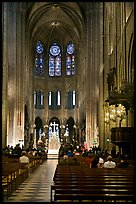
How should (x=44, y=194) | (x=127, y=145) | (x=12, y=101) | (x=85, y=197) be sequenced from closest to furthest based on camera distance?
1. (x=85, y=197)
2. (x=44, y=194)
3. (x=127, y=145)
4. (x=12, y=101)

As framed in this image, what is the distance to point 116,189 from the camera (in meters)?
8.53

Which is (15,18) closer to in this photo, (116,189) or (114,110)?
(114,110)

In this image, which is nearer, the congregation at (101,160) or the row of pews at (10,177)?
the row of pews at (10,177)

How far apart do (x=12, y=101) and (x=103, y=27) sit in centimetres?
1332

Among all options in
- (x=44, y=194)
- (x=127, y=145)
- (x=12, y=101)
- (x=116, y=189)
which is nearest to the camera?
(x=116, y=189)

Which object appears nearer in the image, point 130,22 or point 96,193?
point 96,193

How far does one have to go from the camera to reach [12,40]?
47531 millimetres

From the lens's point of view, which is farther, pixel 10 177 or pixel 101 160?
pixel 101 160

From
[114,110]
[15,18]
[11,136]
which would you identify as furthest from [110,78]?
[15,18]

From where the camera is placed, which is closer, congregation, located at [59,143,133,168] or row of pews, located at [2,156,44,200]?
row of pews, located at [2,156,44,200]

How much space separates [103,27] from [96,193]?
124 ft

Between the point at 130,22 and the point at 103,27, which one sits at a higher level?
the point at 103,27

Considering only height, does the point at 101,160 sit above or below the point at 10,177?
above

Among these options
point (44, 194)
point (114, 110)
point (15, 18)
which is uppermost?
point (15, 18)
